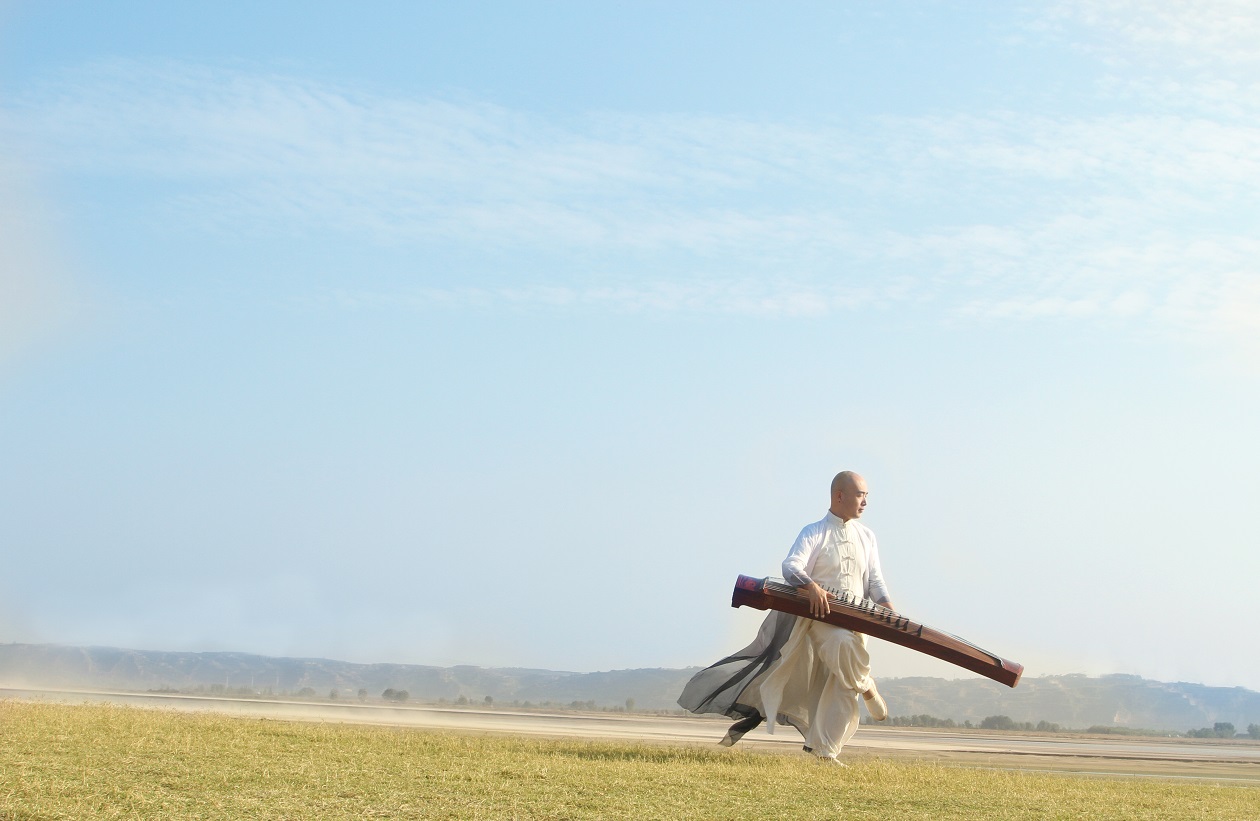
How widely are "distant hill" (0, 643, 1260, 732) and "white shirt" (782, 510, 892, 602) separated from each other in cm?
2358

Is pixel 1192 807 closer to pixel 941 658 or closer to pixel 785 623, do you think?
pixel 941 658

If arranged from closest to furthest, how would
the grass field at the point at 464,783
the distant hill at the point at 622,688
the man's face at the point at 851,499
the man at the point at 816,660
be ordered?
the grass field at the point at 464,783 < the man at the point at 816,660 < the man's face at the point at 851,499 < the distant hill at the point at 622,688

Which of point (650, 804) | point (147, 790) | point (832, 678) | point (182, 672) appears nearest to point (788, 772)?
point (832, 678)

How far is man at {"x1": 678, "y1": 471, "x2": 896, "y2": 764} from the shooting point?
1230 centimetres

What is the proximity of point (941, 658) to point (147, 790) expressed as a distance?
7772 mm

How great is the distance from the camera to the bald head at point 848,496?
507 inches

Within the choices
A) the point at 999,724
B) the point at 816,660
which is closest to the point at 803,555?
the point at 816,660

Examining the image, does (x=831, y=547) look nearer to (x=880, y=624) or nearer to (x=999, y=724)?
(x=880, y=624)

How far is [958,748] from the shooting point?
18.0 metres

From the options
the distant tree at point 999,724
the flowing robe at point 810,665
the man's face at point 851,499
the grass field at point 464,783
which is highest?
the man's face at point 851,499

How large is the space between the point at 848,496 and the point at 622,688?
3182cm

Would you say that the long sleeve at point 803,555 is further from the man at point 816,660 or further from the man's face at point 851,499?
the man's face at point 851,499

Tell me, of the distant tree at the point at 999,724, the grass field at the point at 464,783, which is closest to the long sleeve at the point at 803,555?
the grass field at the point at 464,783

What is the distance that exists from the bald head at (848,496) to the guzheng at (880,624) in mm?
1015
